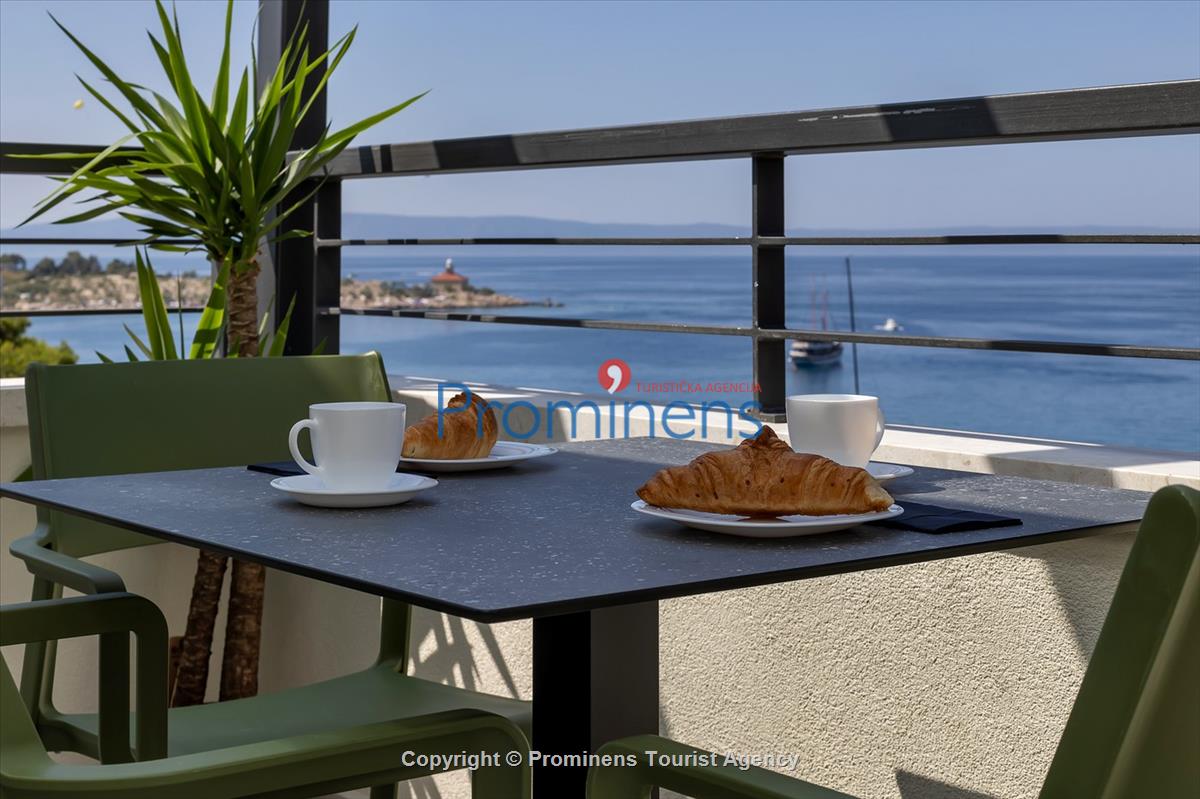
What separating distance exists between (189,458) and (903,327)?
123 ft

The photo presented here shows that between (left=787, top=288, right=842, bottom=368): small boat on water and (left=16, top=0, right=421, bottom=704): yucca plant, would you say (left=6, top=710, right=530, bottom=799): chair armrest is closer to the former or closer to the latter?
(left=16, top=0, right=421, bottom=704): yucca plant

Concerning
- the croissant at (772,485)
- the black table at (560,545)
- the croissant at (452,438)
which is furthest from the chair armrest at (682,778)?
the croissant at (452,438)

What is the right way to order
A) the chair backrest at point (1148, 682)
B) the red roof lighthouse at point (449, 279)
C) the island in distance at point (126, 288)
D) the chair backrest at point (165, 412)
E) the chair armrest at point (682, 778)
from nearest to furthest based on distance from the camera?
the chair backrest at point (1148, 682) → the chair armrest at point (682, 778) → the chair backrest at point (165, 412) → the island in distance at point (126, 288) → the red roof lighthouse at point (449, 279)

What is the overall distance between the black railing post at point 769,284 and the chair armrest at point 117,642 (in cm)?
110

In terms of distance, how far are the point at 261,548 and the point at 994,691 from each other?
1099 millimetres

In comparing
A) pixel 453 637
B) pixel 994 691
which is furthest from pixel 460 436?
pixel 453 637

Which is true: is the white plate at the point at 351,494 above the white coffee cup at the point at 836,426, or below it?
below

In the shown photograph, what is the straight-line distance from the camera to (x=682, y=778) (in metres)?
0.88

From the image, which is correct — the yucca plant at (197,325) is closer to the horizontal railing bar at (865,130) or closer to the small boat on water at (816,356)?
the horizontal railing bar at (865,130)

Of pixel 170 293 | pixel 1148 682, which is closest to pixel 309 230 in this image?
pixel 1148 682

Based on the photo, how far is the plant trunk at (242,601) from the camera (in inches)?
113

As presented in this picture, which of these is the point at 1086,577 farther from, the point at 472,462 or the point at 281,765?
the point at 281,765

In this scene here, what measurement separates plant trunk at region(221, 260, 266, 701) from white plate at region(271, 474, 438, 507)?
5.28ft

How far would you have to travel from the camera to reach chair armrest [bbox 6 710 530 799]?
0.98 meters
